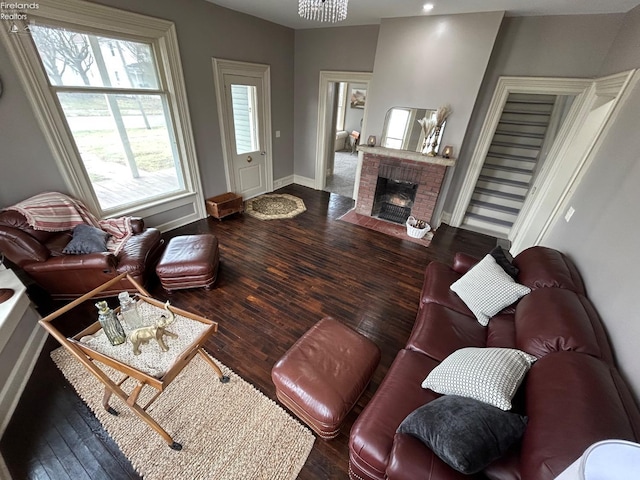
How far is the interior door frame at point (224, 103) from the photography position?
3.79 meters

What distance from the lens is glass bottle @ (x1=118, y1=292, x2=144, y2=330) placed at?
63.6 inches

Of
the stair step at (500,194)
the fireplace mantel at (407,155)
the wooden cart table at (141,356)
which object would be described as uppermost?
the fireplace mantel at (407,155)

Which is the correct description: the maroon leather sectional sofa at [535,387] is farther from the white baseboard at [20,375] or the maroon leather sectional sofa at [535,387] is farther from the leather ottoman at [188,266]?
the white baseboard at [20,375]

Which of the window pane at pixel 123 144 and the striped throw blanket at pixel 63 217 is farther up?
the window pane at pixel 123 144

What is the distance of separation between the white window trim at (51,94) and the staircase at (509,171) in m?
4.64

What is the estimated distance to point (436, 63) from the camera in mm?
3445

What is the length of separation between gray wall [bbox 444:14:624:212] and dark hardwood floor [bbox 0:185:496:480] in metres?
2.25

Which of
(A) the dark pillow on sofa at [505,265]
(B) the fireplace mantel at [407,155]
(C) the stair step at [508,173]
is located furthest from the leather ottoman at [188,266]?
(C) the stair step at [508,173]

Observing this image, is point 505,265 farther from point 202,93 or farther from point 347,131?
point 347,131

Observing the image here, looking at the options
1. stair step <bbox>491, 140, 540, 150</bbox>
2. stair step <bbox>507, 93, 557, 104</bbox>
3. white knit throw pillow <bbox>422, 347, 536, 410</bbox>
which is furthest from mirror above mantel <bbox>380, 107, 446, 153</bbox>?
white knit throw pillow <bbox>422, 347, 536, 410</bbox>

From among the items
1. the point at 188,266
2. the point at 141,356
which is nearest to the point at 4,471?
the point at 141,356

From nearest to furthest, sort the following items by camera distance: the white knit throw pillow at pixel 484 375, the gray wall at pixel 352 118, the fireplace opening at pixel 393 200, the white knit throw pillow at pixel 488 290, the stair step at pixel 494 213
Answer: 1. the white knit throw pillow at pixel 484 375
2. the white knit throw pillow at pixel 488 290
3. the stair step at pixel 494 213
4. the fireplace opening at pixel 393 200
5. the gray wall at pixel 352 118

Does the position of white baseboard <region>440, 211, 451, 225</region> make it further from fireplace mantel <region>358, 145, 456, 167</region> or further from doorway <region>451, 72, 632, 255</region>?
fireplace mantel <region>358, 145, 456, 167</region>

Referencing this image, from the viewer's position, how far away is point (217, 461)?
4.96 feet
